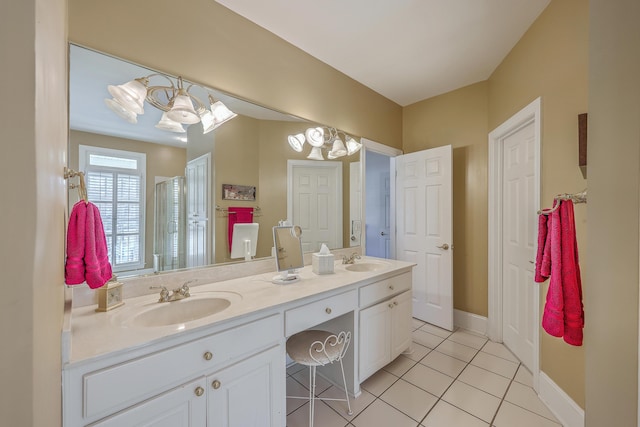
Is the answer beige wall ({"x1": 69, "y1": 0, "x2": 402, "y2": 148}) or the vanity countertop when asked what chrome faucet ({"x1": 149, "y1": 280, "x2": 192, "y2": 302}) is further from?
beige wall ({"x1": 69, "y1": 0, "x2": 402, "y2": 148})

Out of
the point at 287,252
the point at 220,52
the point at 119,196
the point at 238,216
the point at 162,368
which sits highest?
the point at 220,52

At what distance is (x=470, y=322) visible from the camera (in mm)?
2787

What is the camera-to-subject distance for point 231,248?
1764 millimetres

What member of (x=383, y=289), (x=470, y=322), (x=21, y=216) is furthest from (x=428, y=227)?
(x=21, y=216)

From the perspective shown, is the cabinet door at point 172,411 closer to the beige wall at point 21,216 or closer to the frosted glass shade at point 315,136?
the beige wall at point 21,216

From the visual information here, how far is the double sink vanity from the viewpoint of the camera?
838mm

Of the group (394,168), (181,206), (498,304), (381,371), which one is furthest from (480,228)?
(181,206)

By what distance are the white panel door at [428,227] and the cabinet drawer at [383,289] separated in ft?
1.78

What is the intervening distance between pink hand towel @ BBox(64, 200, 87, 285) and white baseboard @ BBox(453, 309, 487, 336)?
3.26 meters

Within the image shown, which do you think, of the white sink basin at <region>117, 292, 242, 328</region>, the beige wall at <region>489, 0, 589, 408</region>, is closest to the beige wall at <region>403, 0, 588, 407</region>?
the beige wall at <region>489, 0, 589, 408</region>

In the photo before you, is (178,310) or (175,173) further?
(175,173)

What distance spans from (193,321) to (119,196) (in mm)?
796

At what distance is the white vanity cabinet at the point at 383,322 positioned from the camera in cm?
179

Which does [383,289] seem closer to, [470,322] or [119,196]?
[470,322]
